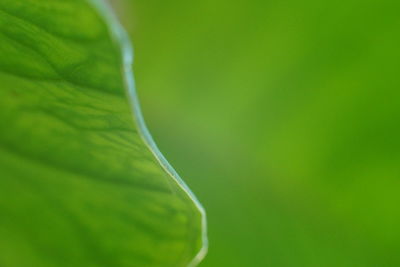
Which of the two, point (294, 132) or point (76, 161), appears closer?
point (76, 161)

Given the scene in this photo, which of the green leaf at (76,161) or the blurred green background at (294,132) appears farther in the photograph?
the blurred green background at (294,132)

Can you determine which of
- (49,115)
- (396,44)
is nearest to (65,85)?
(49,115)

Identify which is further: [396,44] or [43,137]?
[396,44]

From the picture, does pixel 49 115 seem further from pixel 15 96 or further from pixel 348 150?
pixel 348 150

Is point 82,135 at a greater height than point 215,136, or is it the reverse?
point 82,135
